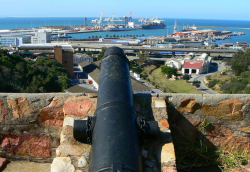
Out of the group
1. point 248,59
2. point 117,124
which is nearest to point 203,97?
point 117,124

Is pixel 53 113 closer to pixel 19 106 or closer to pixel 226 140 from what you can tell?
pixel 19 106

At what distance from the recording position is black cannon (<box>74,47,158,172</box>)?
1.07 meters

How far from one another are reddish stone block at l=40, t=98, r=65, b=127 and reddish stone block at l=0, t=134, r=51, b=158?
9 centimetres

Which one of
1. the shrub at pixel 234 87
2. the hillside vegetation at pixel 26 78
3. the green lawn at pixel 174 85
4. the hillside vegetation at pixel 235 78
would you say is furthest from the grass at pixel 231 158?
the green lawn at pixel 174 85

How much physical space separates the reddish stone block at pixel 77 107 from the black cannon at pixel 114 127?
0.23 meters

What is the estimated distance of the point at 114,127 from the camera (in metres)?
1.17

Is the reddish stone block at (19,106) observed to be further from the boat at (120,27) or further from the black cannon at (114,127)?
the boat at (120,27)

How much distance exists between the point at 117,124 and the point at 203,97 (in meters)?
0.75

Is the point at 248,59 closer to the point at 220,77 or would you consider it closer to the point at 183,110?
the point at 220,77

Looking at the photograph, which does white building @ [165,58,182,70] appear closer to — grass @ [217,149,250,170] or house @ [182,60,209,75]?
house @ [182,60,209,75]

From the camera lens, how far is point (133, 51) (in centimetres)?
5416

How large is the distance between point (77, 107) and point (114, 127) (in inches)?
21.9

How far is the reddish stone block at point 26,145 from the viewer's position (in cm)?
172

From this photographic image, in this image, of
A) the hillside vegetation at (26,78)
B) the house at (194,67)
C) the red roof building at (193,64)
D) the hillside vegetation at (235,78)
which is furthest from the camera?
the red roof building at (193,64)
